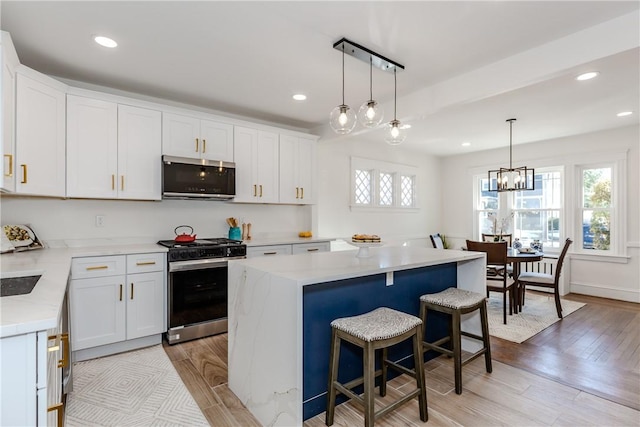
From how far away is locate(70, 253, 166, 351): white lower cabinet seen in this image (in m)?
2.71

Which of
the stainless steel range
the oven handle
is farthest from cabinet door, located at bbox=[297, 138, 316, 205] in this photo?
the oven handle

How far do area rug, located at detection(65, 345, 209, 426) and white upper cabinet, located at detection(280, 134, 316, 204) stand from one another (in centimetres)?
237

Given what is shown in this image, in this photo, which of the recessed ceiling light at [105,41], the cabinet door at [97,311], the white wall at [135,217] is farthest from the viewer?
the white wall at [135,217]

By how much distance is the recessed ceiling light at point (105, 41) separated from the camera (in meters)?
2.43

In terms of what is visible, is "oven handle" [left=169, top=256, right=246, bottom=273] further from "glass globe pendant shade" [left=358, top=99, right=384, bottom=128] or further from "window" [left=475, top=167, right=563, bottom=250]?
"window" [left=475, top=167, right=563, bottom=250]

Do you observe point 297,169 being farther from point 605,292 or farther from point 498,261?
point 605,292

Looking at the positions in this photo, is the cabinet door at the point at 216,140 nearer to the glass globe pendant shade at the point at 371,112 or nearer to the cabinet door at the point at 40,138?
the cabinet door at the point at 40,138

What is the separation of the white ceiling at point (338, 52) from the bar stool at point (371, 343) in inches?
75.8

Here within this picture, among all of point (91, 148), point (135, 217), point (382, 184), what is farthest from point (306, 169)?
point (91, 148)

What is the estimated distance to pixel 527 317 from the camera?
401 cm

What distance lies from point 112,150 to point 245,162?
4.51ft

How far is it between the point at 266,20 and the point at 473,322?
293 cm

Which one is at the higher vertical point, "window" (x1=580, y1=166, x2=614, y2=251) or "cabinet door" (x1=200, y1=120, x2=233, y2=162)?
"cabinet door" (x1=200, y1=120, x2=233, y2=162)

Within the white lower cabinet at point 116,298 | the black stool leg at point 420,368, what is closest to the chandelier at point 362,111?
the black stool leg at point 420,368
